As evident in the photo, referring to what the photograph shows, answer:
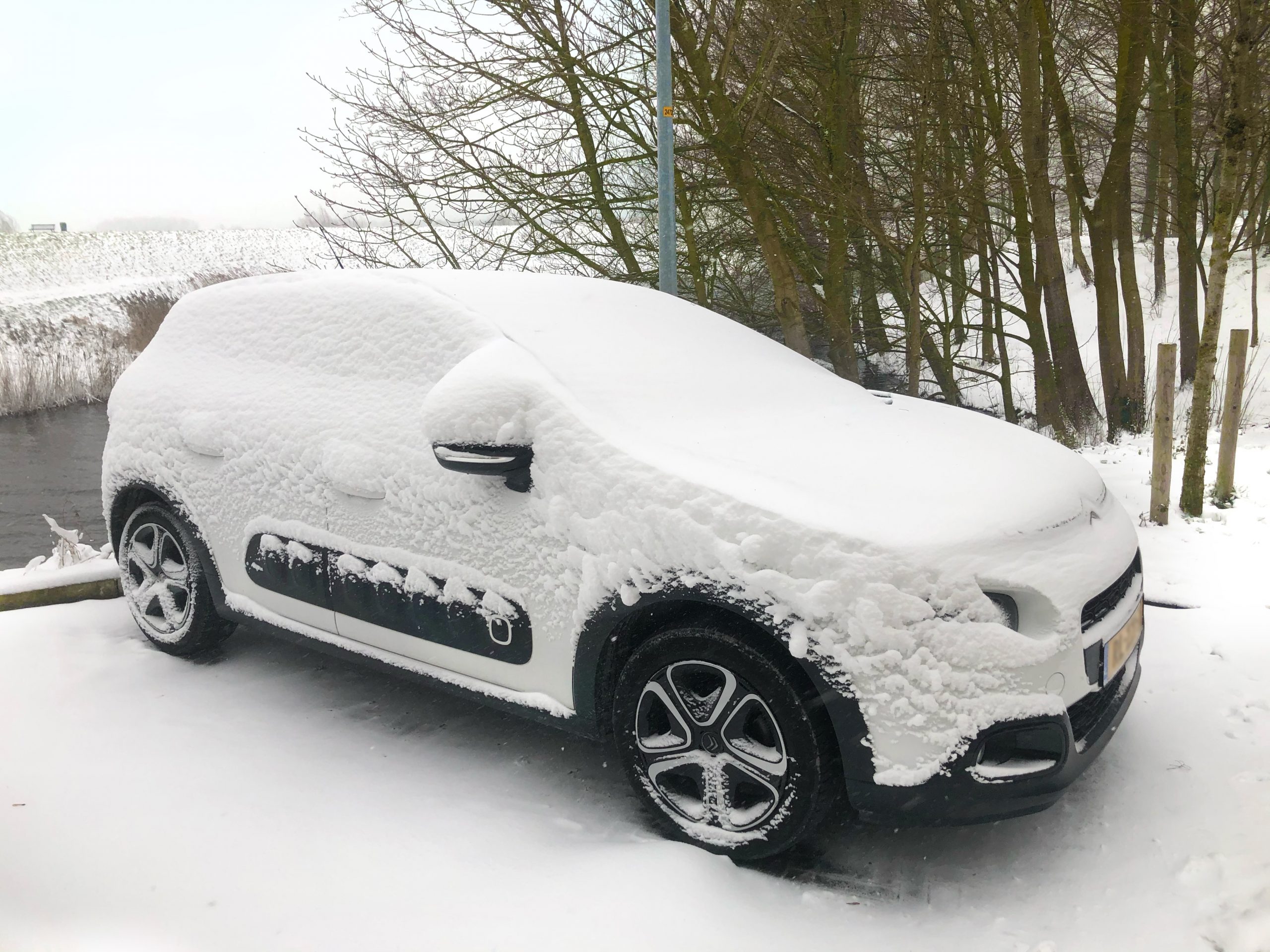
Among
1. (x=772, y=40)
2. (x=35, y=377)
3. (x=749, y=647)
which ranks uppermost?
(x=772, y=40)

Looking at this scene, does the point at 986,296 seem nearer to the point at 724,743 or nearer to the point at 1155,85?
the point at 1155,85

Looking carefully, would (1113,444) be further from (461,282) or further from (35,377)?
(35,377)

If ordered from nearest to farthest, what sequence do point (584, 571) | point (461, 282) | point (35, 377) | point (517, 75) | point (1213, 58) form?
point (584, 571), point (461, 282), point (1213, 58), point (517, 75), point (35, 377)

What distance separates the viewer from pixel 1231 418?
5574 mm

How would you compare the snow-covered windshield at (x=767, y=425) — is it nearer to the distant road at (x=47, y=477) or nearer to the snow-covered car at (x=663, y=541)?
the snow-covered car at (x=663, y=541)

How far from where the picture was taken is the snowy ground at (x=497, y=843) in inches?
93.5

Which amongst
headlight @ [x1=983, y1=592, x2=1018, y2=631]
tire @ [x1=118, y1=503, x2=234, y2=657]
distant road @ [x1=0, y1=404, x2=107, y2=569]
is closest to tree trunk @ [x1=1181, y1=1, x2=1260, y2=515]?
headlight @ [x1=983, y1=592, x2=1018, y2=631]

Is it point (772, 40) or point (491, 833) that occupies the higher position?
point (772, 40)

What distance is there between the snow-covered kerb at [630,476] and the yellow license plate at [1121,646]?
0.19 metres

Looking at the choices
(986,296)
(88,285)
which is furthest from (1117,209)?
(88,285)

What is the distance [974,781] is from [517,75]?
30.9 ft

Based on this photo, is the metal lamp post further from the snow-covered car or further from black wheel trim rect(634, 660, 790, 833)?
black wheel trim rect(634, 660, 790, 833)

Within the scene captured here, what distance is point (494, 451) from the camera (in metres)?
2.71

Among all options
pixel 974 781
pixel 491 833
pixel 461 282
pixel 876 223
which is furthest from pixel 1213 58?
pixel 491 833
